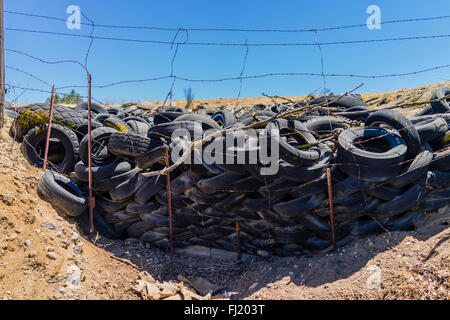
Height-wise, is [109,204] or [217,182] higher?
[217,182]

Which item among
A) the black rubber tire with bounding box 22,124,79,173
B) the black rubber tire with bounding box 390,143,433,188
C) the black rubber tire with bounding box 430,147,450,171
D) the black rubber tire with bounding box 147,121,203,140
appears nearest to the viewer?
the black rubber tire with bounding box 390,143,433,188

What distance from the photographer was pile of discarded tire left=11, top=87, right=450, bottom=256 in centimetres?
A: 330

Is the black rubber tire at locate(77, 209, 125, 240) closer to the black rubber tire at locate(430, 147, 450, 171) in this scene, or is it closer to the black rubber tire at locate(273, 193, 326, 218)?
the black rubber tire at locate(273, 193, 326, 218)

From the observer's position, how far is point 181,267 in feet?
11.9

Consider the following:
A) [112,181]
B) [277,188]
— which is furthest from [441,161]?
[112,181]

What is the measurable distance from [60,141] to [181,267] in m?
2.45

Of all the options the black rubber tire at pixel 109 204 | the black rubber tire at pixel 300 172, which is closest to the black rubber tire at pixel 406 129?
the black rubber tire at pixel 300 172

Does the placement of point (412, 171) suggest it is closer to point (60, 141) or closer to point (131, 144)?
point (131, 144)

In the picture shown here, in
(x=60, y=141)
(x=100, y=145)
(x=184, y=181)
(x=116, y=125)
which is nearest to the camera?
(x=184, y=181)

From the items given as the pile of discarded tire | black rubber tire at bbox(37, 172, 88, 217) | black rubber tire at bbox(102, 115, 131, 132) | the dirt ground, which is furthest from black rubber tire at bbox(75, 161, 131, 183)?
black rubber tire at bbox(102, 115, 131, 132)

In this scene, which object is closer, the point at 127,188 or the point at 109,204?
the point at 127,188

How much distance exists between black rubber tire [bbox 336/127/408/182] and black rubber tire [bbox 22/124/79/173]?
3.30 meters

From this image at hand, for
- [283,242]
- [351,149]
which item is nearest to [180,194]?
[283,242]
